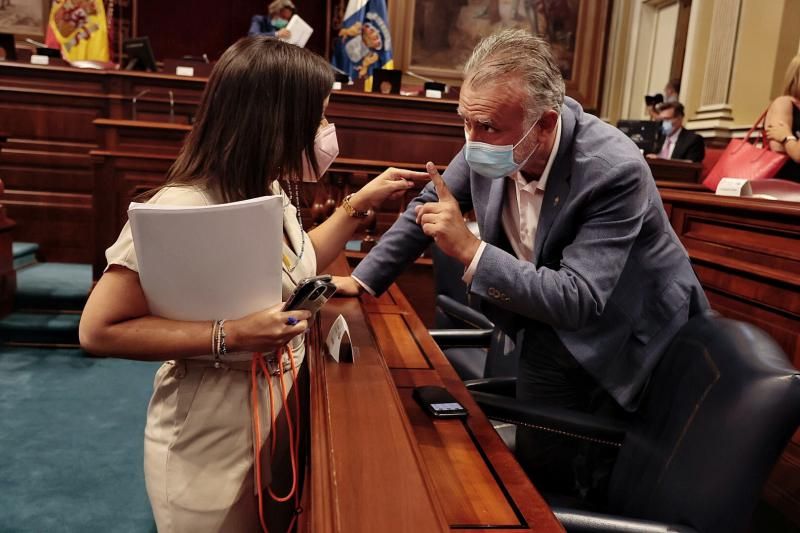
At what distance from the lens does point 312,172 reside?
1.36 metres

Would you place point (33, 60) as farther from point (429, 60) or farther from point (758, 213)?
point (758, 213)

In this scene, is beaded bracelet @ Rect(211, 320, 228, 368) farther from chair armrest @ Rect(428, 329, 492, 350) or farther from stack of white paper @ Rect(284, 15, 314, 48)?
stack of white paper @ Rect(284, 15, 314, 48)

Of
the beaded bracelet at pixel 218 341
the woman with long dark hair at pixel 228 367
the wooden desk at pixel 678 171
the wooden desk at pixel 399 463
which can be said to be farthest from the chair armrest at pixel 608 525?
the wooden desk at pixel 678 171

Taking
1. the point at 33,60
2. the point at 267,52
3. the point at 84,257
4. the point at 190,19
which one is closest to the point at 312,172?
the point at 267,52

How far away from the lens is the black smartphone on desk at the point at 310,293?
107 cm

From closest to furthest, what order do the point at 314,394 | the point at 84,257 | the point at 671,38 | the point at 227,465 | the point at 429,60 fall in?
1. the point at 314,394
2. the point at 227,465
3. the point at 84,257
4. the point at 671,38
5. the point at 429,60

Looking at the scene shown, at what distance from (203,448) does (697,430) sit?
0.84 meters

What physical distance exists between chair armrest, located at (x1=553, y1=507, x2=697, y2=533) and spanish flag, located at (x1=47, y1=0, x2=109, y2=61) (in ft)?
24.8

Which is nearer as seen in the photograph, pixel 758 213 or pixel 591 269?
pixel 591 269

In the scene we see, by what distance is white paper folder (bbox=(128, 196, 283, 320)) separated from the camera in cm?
99

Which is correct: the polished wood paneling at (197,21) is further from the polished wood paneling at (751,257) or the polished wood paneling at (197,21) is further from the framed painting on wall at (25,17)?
the polished wood paneling at (751,257)

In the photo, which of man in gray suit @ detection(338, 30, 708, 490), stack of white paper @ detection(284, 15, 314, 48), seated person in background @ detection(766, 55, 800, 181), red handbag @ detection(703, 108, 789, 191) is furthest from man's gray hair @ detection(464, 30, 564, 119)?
stack of white paper @ detection(284, 15, 314, 48)

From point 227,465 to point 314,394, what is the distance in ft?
0.79

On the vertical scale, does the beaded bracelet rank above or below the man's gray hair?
below
